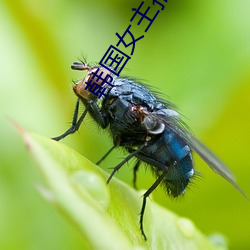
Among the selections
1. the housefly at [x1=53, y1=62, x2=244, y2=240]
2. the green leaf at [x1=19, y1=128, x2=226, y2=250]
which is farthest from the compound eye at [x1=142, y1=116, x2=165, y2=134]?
the green leaf at [x1=19, y1=128, x2=226, y2=250]

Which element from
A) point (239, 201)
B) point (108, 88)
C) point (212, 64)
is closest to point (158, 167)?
point (108, 88)

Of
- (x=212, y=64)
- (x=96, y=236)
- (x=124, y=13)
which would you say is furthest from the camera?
(x=124, y=13)

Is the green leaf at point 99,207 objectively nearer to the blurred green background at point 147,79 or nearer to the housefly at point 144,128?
the housefly at point 144,128

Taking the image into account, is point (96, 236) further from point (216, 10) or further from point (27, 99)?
point (216, 10)

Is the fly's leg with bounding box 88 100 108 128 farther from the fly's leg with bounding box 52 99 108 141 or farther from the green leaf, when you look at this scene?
the green leaf

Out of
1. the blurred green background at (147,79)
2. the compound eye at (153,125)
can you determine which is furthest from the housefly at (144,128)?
the blurred green background at (147,79)

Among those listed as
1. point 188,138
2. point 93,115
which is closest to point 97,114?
point 93,115

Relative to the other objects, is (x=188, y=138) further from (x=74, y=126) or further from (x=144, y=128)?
(x=74, y=126)
